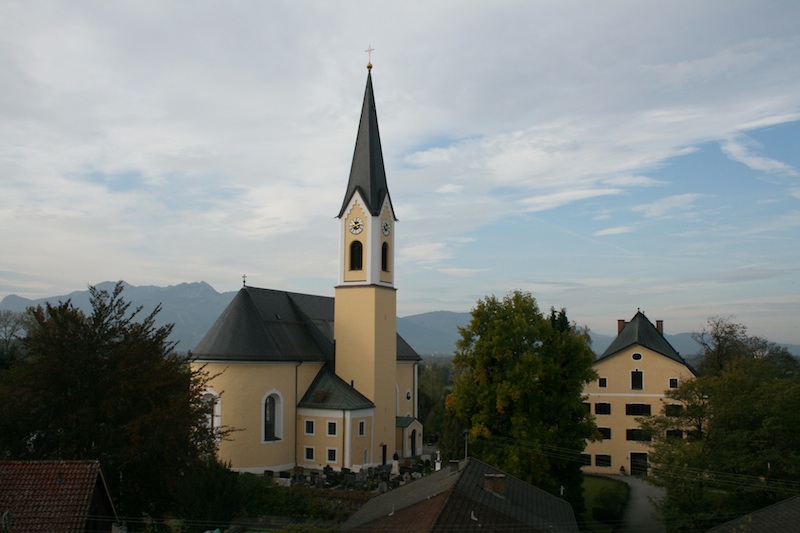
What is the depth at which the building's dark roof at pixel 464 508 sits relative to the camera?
20859mm

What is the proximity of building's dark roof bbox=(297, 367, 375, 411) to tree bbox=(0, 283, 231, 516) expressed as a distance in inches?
736

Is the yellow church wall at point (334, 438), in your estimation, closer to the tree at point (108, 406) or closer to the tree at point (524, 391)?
the tree at point (524, 391)

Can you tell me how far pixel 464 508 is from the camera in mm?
21516

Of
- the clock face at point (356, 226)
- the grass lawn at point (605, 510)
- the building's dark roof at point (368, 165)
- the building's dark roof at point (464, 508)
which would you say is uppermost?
the building's dark roof at point (368, 165)

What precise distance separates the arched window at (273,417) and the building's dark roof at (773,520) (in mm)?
26400

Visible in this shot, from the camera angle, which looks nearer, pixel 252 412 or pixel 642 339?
pixel 252 412

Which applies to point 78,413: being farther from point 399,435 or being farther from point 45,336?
point 399,435

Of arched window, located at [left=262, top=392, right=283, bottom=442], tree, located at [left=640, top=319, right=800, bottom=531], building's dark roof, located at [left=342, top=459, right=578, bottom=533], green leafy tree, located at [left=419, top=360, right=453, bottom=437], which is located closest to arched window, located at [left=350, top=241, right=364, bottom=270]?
arched window, located at [left=262, top=392, right=283, bottom=442]

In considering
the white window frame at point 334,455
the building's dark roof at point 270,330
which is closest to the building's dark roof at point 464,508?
the white window frame at point 334,455

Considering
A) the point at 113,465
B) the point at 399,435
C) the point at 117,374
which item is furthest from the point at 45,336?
the point at 399,435

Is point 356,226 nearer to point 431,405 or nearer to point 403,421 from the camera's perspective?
point 403,421

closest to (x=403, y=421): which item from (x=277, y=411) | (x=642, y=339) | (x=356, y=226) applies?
(x=277, y=411)

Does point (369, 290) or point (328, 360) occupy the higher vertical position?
point (369, 290)

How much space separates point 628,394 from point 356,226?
22.5 metres
